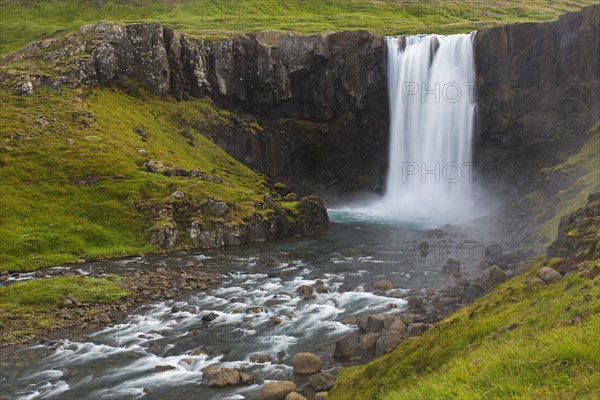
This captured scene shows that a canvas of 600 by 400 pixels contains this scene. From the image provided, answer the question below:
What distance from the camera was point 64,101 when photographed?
73.8m

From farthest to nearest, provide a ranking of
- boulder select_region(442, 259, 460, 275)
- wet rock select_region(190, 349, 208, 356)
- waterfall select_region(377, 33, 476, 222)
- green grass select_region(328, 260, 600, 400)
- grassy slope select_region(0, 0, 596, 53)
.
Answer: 1. grassy slope select_region(0, 0, 596, 53)
2. waterfall select_region(377, 33, 476, 222)
3. boulder select_region(442, 259, 460, 275)
4. wet rock select_region(190, 349, 208, 356)
5. green grass select_region(328, 260, 600, 400)

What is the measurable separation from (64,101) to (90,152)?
538 inches

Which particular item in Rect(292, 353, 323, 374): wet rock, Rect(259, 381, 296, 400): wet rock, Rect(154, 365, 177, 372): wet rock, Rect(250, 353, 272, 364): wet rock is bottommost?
Rect(154, 365, 177, 372): wet rock

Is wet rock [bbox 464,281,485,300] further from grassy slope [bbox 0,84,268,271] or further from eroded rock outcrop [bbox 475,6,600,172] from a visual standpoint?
eroded rock outcrop [bbox 475,6,600,172]

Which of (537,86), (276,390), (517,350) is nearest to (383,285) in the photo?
(276,390)

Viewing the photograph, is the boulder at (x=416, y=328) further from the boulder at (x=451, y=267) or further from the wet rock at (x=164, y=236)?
the wet rock at (x=164, y=236)

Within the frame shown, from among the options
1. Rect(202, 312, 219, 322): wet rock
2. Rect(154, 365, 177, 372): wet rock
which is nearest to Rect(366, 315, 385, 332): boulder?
Rect(202, 312, 219, 322): wet rock

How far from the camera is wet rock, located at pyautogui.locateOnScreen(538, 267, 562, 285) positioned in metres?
22.0

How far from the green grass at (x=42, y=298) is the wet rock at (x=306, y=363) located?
1674cm

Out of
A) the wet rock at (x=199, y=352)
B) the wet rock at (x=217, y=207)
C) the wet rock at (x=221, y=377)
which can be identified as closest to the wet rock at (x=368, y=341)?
the wet rock at (x=221, y=377)

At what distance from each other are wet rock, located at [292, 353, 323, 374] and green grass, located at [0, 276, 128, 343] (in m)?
16.7

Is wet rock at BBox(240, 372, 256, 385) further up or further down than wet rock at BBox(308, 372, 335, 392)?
further down

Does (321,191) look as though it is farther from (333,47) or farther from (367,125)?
(333,47)

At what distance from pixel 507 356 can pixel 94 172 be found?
59.3m
